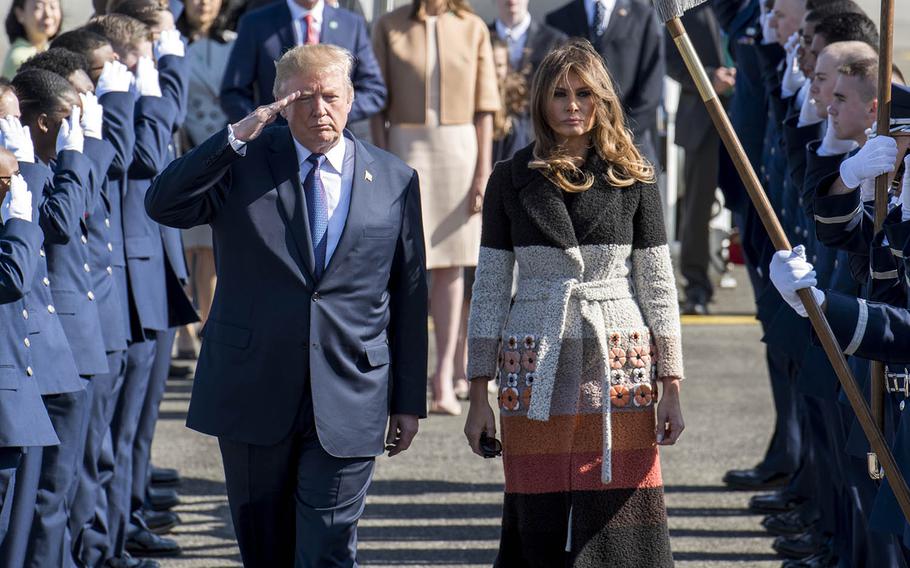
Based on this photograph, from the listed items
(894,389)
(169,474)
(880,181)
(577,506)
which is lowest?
(169,474)

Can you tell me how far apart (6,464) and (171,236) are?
191 cm

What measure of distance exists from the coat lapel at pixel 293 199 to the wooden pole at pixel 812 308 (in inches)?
44.5

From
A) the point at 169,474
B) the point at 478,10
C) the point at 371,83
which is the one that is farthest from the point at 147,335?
the point at 478,10

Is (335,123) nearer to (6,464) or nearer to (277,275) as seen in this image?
(277,275)

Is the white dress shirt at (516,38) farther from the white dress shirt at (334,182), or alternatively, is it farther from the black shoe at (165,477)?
the white dress shirt at (334,182)

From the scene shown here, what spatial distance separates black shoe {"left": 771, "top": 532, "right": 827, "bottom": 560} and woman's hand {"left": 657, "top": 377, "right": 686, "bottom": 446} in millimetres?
1717

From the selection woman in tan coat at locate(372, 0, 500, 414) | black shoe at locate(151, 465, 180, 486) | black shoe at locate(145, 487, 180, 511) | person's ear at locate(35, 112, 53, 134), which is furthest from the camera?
woman in tan coat at locate(372, 0, 500, 414)

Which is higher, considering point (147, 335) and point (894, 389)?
point (894, 389)

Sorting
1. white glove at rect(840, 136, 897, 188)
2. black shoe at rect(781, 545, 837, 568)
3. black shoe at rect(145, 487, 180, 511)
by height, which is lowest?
black shoe at rect(145, 487, 180, 511)

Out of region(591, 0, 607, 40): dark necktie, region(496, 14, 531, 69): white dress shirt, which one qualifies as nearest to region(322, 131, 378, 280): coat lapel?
region(591, 0, 607, 40): dark necktie

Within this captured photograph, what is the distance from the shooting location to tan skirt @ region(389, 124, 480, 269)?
8.73 m

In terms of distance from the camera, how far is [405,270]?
16.0 feet

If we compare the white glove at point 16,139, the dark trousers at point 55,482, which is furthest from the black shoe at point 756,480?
the white glove at point 16,139

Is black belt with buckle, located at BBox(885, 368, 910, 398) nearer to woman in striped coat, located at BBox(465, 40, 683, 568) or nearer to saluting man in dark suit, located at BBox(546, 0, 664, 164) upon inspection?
woman in striped coat, located at BBox(465, 40, 683, 568)
